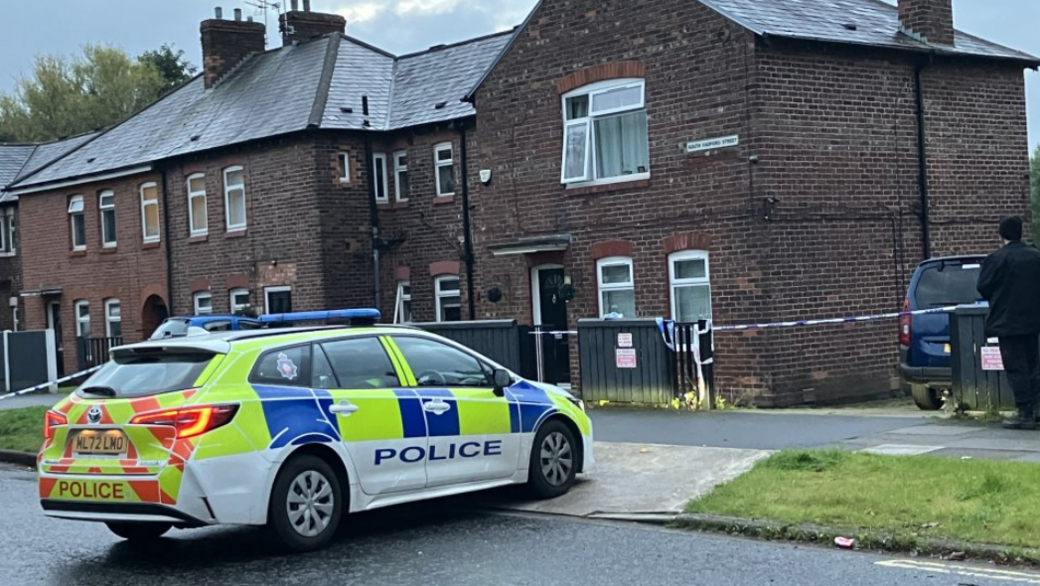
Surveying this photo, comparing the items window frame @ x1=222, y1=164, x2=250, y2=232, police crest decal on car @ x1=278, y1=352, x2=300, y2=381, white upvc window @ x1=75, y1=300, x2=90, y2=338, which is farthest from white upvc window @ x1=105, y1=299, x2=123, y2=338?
police crest decal on car @ x1=278, y1=352, x2=300, y2=381

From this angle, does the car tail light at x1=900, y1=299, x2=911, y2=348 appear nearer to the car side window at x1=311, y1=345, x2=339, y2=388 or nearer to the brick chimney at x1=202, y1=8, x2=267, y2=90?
the car side window at x1=311, y1=345, x2=339, y2=388

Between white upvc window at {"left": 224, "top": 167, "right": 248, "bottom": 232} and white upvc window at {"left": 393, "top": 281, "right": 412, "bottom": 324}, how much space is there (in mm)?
4052

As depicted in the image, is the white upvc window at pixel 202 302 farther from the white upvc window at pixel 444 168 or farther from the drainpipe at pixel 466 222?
the drainpipe at pixel 466 222

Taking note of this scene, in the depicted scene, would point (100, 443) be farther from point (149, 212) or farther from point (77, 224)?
point (77, 224)

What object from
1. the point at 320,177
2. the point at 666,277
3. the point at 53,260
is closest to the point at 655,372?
the point at 666,277

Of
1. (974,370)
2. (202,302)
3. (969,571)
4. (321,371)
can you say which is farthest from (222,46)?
(969,571)

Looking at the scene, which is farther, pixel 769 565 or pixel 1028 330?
pixel 1028 330

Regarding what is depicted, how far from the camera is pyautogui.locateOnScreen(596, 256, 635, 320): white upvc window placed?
20.9 metres

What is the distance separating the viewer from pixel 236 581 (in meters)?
8.43

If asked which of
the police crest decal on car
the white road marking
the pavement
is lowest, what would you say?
the white road marking

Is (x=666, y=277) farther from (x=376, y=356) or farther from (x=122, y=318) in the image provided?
(x=122, y=318)

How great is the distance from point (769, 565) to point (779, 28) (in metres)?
12.3

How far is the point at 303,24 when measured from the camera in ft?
113

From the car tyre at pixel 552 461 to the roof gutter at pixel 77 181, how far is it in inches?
901
